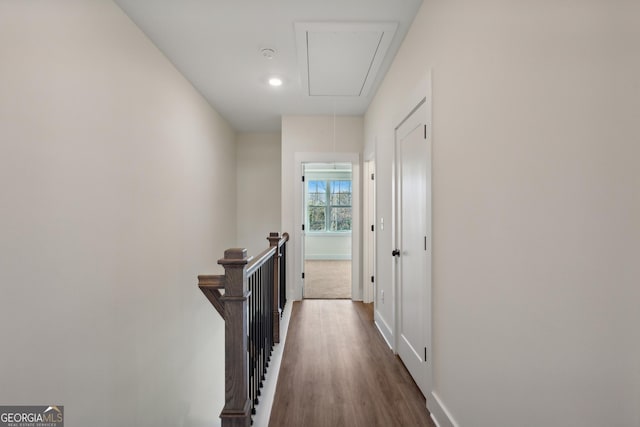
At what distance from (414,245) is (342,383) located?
45.1 inches

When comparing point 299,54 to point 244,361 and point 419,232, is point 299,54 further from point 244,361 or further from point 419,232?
point 244,361

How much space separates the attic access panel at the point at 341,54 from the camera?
2301 mm

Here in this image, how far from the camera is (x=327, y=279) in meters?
5.92

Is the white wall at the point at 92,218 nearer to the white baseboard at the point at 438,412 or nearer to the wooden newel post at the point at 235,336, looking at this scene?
the wooden newel post at the point at 235,336

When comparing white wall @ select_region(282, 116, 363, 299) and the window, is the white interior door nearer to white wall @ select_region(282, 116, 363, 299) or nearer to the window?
white wall @ select_region(282, 116, 363, 299)

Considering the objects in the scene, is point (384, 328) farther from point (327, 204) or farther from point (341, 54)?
point (327, 204)

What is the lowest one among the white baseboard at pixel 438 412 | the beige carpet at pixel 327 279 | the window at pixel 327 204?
the beige carpet at pixel 327 279

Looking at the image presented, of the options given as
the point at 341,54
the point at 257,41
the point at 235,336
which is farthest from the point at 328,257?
the point at 235,336

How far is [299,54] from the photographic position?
2.68 m

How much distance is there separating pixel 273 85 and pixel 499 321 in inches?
121

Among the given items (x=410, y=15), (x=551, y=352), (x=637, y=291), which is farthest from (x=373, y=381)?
(x=410, y=15)

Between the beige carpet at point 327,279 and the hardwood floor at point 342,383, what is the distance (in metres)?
1.43

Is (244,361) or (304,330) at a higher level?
(244,361)

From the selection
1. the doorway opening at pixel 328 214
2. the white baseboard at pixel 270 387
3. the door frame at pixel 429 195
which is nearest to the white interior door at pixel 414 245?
the door frame at pixel 429 195
